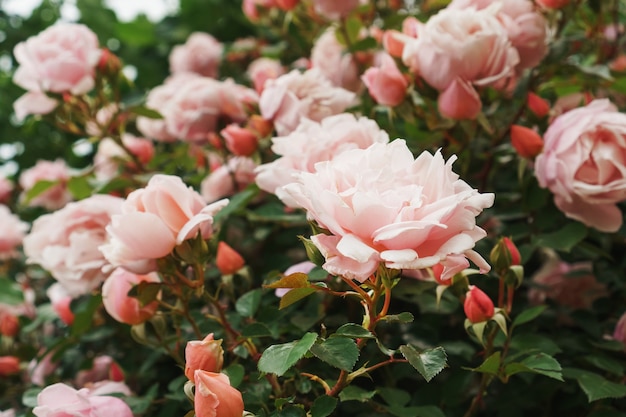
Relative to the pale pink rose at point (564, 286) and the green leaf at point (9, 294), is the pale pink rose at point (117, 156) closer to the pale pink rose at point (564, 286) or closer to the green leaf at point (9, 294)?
the green leaf at point (9, 294)

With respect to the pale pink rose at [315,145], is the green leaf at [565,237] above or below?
below

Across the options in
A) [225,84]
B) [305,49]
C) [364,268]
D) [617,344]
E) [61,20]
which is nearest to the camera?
[364,268]

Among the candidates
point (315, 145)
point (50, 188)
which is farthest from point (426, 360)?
point (50, 188)

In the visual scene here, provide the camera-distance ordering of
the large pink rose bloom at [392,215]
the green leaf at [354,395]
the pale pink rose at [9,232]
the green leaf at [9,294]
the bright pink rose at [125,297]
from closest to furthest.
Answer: the large pink rose bloom at [392,215]
the green leaf at [354,395]
the bright pink rose at [125,297]
the green leaf at [9,294]
the pale pink rose at [9,232]

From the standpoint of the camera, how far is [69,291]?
0.84m

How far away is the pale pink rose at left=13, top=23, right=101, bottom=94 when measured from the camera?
100cm

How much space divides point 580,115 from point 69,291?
62 cm

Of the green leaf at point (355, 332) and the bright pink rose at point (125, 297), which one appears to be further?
the bright pink rose at point (125, 297)

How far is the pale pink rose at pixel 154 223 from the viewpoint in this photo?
63cm

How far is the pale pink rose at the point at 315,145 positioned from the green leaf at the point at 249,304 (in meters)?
0.11

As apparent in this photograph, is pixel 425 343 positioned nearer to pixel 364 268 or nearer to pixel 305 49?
pixel 364 268

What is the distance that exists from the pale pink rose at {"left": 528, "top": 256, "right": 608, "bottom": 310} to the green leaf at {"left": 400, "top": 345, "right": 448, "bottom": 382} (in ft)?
1.46

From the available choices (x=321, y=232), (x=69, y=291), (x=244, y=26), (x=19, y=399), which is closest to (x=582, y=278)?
(x=321, y=232)

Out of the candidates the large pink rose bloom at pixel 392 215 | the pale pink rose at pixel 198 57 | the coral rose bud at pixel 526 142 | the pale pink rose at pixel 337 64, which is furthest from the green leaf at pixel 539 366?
the pale pink rose at pixel 198 57
